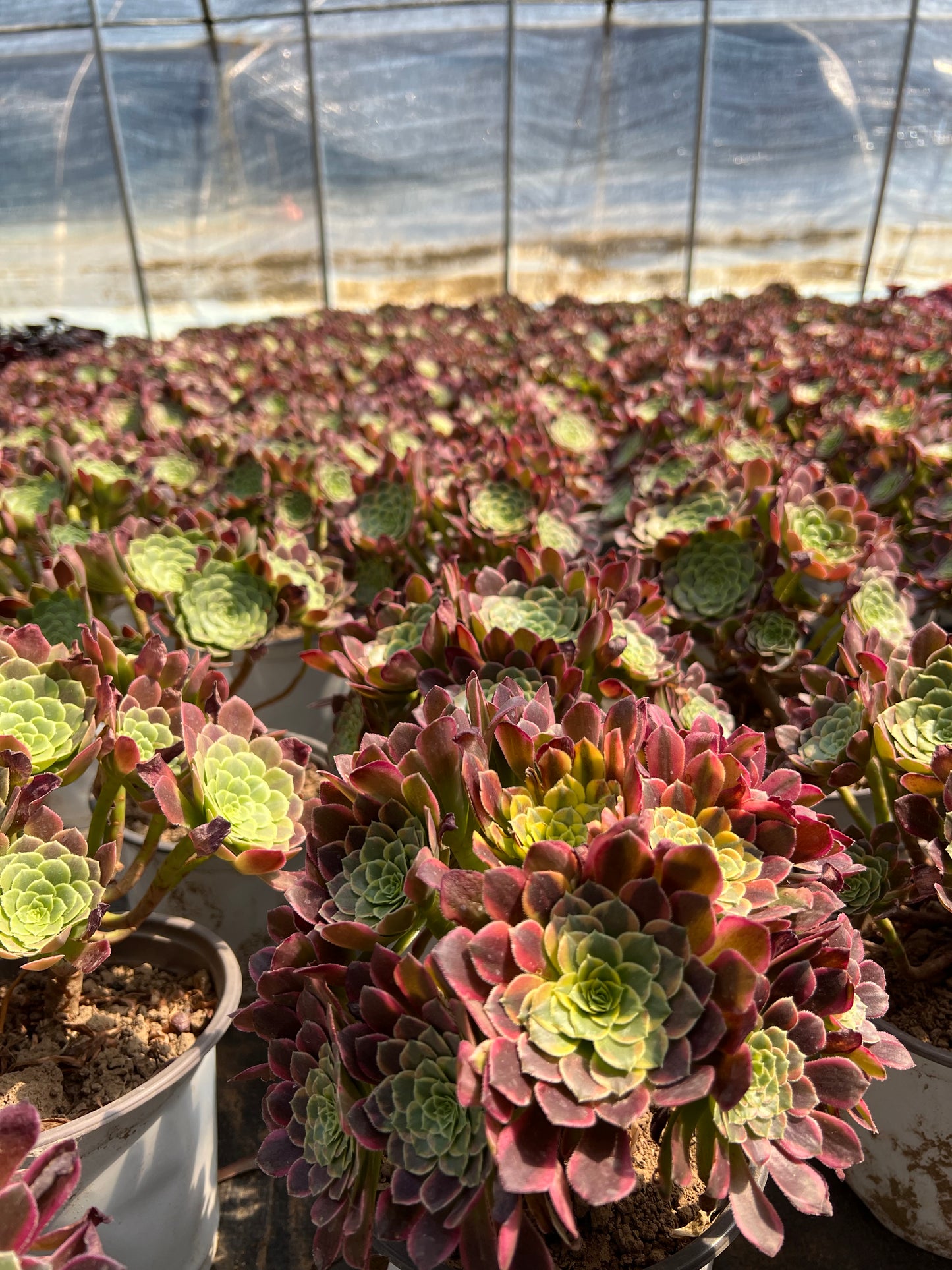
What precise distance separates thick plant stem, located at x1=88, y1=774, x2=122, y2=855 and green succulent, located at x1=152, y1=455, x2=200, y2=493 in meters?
1.39

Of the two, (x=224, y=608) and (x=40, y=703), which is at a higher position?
(x=40, y=703)

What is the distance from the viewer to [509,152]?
26.1ft

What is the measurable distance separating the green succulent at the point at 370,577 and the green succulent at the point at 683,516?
543mm

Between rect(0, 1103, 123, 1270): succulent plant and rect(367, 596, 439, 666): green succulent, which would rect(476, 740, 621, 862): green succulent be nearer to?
rect(0, 1103, 123, 1270): succulent plant

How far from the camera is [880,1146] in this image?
1273 millimetres

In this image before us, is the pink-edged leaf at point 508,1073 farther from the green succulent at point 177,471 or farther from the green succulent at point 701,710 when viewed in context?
the green succulent at point 177,471

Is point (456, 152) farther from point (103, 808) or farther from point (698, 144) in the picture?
point (103, 808)

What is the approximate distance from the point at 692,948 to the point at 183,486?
2.07 metres

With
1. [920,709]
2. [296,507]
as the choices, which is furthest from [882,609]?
[296,507]

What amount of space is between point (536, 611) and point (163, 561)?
78 cm

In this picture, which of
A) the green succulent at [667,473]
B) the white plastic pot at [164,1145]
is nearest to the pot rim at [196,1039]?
the white plastic pot at [164,1145]

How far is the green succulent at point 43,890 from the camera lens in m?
0.96

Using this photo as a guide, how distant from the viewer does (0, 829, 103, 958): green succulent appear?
961 mm

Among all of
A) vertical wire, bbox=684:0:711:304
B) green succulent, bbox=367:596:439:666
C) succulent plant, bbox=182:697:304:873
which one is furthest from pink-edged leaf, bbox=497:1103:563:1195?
vertical wire, bbox=684:0:711:304
